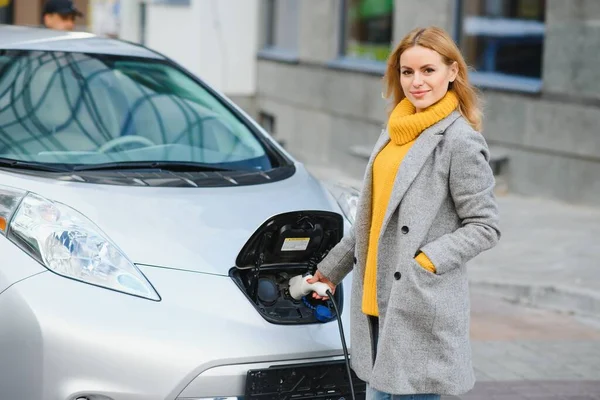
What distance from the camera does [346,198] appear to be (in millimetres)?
4945

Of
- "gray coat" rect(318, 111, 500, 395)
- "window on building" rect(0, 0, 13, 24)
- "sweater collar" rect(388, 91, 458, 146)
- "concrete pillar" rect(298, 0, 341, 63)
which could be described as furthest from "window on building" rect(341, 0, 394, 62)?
"gray coat" rect(318, 111, 500, 395)

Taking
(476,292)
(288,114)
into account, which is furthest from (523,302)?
(288,114)

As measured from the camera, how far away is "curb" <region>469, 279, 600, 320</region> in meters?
7.32

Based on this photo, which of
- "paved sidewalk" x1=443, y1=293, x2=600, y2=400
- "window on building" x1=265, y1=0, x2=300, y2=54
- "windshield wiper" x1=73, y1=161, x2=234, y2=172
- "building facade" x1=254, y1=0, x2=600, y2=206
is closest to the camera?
"windshield wiper" x1=73, y1=161, x2=234, y2=172

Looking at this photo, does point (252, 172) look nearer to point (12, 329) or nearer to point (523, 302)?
point (12, 329)

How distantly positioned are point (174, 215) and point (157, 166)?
0.53 metres

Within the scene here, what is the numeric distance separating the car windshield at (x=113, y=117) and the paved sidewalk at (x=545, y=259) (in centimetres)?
286

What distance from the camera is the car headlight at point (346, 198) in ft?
15.8

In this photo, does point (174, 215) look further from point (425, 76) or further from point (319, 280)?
point (425, 76)

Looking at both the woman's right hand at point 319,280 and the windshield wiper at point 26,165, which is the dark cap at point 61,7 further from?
the woman's right hand at point 319,280

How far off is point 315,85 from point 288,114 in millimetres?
1209

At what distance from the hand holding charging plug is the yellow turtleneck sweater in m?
0.36

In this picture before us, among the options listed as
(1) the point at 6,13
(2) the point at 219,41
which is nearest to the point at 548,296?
(2) the point at 219,41

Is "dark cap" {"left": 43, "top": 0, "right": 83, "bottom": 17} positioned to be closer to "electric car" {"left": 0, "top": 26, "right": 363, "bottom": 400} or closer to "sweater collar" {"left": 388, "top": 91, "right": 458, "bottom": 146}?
"electric car" {"left": 0, "top": 26, "right": 363, "bottom": 400}
